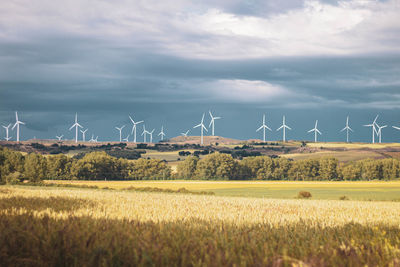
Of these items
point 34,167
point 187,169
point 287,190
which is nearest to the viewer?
point 287,190

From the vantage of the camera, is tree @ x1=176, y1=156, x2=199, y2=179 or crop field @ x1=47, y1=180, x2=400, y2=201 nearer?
crop field @ x1=47, y1=180, x2=400, y2=201

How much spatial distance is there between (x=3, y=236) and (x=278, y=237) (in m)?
5.97

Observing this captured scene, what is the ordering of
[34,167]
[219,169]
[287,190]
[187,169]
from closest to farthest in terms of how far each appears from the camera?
[287,190]
[34,167]
[219,169]
[187,169]

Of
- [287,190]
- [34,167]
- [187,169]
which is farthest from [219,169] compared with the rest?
[34,167]

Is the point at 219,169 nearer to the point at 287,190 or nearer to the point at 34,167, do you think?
the point at 287,190

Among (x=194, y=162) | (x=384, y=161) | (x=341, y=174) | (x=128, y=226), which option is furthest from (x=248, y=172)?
(x=128, y=226)

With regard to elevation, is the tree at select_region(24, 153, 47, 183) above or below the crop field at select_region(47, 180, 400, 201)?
above

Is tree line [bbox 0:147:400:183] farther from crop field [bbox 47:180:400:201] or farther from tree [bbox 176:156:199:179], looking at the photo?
crop field [bbox 47:180:400:201]

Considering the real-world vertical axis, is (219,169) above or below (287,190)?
above

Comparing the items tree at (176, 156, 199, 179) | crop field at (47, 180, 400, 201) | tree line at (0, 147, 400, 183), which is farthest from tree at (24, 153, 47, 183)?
tree at (176, 156, 199, 179)

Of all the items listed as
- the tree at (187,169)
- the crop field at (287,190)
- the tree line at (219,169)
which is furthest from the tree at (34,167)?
the tree at (187,169)

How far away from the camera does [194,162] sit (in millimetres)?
149250

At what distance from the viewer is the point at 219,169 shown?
474ft

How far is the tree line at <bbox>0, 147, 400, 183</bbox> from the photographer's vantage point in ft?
431
